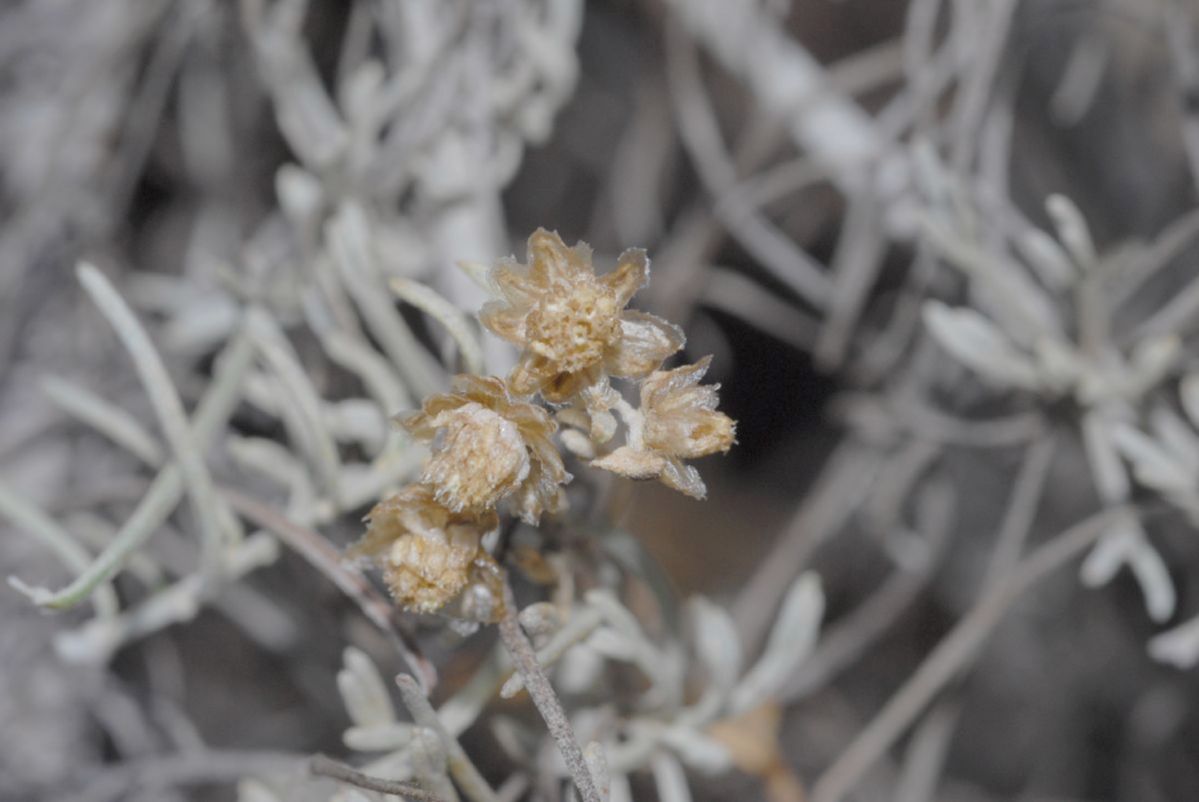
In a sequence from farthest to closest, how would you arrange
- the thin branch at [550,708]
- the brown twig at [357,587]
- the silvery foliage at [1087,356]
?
1. the silvery foliage at [1087,356]
2. the brown twig at [357,587]
3. the thin branch at [550,708]

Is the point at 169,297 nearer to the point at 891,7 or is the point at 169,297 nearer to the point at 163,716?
the point at 163,716

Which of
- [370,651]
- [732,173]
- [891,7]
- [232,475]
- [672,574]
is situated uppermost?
[891,7]

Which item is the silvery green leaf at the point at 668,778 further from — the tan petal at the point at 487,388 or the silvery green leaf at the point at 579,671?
the tan petal at the point at 487,388

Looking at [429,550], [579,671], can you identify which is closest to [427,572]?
[429,550]

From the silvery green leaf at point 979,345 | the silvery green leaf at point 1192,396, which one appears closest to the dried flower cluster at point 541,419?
the silvery green leaf at point 979,345

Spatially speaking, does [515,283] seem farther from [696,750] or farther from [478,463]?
[696,750]

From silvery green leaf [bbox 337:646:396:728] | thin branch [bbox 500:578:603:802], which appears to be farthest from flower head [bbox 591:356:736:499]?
silvery green leaf [bbox 337:646:396:728]

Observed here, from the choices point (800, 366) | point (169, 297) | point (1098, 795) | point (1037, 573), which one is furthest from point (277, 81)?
point (1098, 795)
